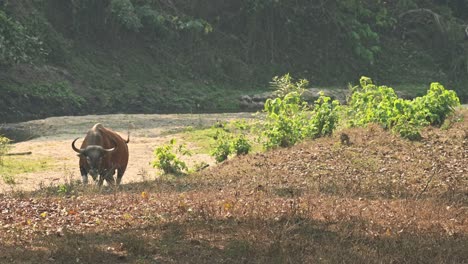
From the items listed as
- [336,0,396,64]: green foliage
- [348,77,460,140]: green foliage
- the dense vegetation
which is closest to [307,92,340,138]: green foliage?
[348,77,460,140]: green foliage

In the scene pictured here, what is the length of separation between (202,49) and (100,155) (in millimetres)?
25733

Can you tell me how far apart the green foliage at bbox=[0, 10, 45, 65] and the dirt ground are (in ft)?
11.4

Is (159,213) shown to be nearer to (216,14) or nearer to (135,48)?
(135,48)

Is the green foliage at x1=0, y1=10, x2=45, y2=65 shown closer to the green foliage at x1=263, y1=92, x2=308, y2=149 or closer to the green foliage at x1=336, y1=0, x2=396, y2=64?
the green foliage at x1=263, y1=92, x2=308, y2=149

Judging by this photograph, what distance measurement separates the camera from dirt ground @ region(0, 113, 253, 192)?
18.4 meters

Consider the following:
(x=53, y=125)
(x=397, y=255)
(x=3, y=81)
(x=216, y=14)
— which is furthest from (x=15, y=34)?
(x=397, y=255)

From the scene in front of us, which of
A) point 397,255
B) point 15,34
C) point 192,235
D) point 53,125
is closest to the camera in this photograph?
point 397,255

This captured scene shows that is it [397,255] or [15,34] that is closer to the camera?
[397,255]

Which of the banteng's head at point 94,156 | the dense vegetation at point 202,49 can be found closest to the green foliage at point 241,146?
the banteng's head at point 94,156

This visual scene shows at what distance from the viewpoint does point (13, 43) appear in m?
31.6

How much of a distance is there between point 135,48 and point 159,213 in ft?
105

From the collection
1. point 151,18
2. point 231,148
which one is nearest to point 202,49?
point 151,18

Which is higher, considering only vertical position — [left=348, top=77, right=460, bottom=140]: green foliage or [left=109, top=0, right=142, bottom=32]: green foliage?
[left=109, top=0, right=142, bottom=32]: green foliage

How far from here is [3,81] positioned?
32.7 meters
